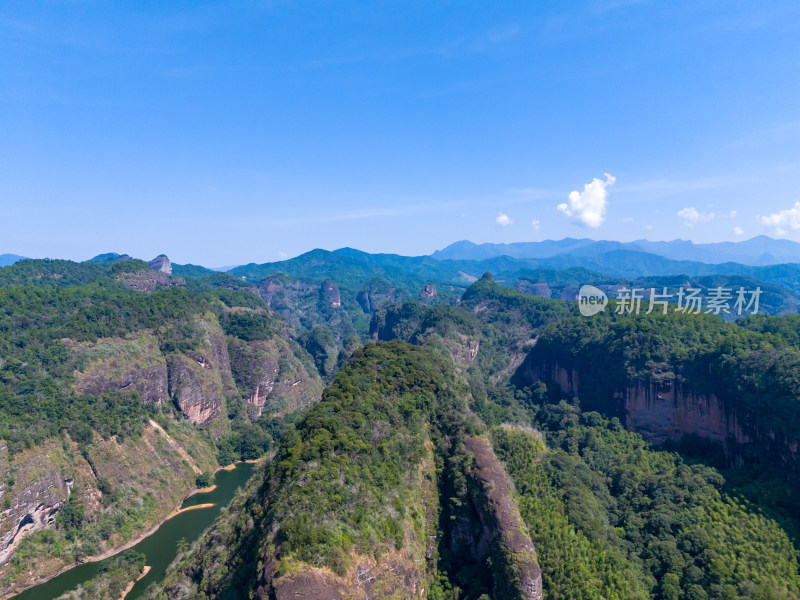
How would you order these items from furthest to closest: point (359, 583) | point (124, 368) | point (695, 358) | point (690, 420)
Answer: point (124, 368)
point (695, 358)
point (690, 420)
point (359, 583)

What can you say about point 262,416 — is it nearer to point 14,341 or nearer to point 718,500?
point 14,341

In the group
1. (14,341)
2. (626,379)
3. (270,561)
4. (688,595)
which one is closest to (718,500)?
(688,595)

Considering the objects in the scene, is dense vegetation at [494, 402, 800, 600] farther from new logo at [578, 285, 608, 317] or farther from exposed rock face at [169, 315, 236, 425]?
exposed rock face at [169, 315, 236, 425]

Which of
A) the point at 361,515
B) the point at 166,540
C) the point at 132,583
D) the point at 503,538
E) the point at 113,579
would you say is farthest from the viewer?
the point at 166,540

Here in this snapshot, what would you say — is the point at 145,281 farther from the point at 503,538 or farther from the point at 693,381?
the point at 693,381

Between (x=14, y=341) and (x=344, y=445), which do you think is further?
(x=14, y=341)

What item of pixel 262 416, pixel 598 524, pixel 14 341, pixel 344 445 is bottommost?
pixel 262 416

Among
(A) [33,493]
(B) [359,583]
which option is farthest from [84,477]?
(B) [359,583]
